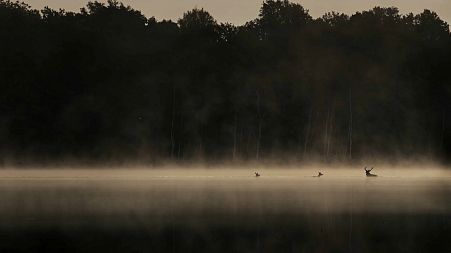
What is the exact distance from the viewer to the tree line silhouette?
302ft

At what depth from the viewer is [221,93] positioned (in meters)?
95.1

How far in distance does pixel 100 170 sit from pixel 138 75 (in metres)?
12.5

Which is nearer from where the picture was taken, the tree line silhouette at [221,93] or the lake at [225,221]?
the lake at [225,221]

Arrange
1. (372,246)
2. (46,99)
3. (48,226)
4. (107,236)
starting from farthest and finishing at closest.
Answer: (46,99) → (48,226) → (107,236) → (372,246)

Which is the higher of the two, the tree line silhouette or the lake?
the tree line silhouette

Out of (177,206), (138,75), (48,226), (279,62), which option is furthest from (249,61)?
(48,226)

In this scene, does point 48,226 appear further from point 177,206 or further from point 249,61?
point 249,61

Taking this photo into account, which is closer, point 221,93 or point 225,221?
point 225,221

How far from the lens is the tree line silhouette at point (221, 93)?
91.9 meters

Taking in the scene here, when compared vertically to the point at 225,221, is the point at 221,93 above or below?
above

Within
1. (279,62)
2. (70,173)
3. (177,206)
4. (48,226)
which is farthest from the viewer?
(279,62)

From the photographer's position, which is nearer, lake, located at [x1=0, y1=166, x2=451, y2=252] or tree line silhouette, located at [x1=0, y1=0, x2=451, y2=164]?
lake, located at [x1=0, y1=166, x2=451, y2=252]

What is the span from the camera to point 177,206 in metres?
37.2

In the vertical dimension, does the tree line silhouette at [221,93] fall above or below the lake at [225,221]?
above
